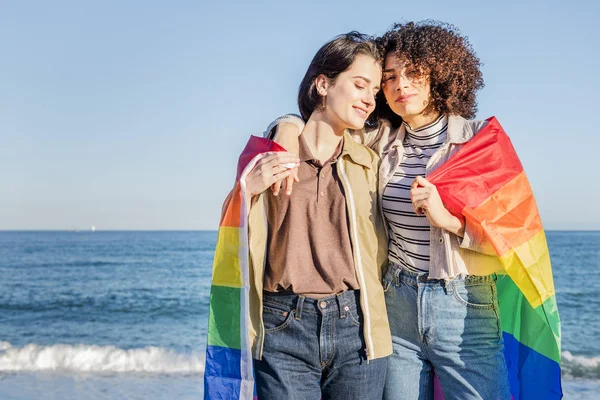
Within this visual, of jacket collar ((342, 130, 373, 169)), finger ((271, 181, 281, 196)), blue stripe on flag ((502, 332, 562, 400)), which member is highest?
jacket collar ((342, 130, 373, 169))

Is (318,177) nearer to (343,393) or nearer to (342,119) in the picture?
(342,119)

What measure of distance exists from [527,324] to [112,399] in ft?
16.2

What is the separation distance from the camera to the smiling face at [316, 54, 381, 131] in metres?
2.76

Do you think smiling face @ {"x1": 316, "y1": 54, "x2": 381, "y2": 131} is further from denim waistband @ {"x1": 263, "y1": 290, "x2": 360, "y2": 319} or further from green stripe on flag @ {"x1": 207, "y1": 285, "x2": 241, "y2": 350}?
green stripe on flag @ {"x1": 207, "y1": 285, "x2": 241, "y2": 350}

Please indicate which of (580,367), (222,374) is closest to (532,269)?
(222,374)

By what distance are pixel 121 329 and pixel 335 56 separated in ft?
36.7

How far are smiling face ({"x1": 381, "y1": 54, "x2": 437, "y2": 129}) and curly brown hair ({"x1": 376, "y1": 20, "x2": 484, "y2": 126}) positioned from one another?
0.09ft

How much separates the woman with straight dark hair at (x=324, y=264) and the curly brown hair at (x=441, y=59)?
0.19 metres

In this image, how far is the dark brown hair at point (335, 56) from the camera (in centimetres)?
274

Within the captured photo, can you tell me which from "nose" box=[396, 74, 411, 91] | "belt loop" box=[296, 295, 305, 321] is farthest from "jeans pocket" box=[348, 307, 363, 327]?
→ "nose" box=[396, 74, 411, 91]

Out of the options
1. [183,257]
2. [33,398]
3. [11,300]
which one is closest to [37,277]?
[11,300]

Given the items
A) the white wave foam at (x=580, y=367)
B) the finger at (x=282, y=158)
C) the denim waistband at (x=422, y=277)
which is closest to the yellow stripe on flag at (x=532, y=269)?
the denim waistband at (x=422, y=277)

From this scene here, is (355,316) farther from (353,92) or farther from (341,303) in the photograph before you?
(353,92)

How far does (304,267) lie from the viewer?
257 centimetres
